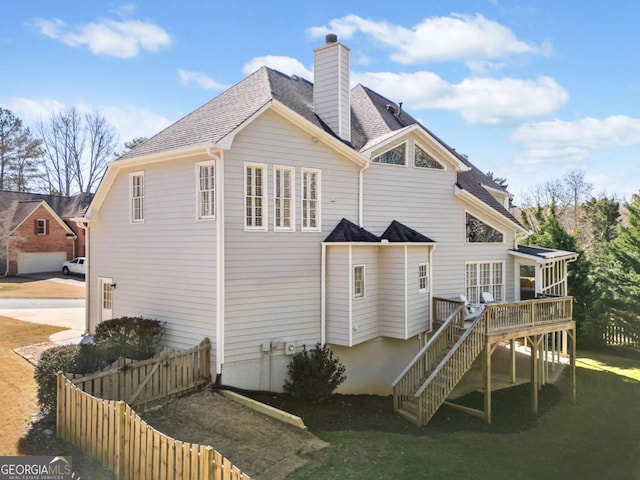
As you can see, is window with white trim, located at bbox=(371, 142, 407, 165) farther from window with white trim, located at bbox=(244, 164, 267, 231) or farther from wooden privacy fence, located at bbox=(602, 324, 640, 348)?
wooden privacy fence, located at bbox=(602, 324, 640, 348)

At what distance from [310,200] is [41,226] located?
35333 millimetres

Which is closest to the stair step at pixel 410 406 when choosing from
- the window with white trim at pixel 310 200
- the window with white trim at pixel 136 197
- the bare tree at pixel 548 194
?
the window with white trim at pixel 310 200

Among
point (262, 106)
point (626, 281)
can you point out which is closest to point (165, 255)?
point (262, 106)

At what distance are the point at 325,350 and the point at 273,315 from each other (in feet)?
6.72

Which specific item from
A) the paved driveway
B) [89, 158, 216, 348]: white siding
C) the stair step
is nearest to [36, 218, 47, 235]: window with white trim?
the paved driveway

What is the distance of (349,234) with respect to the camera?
47.0 feet

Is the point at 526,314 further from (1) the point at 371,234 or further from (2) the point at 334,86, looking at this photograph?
(2) the point at 334,86

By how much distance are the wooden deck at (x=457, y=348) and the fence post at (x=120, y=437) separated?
25.0 feet

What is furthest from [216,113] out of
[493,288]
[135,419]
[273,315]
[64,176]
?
[64,176]

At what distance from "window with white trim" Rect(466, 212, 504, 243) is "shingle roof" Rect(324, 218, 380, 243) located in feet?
16.8

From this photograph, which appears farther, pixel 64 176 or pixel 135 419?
pixel 64 176

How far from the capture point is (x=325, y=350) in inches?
555

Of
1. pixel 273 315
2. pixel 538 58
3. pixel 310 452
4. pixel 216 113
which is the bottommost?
pixel 310 452

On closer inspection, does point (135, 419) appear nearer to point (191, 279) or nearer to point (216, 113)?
point (191, 279)
